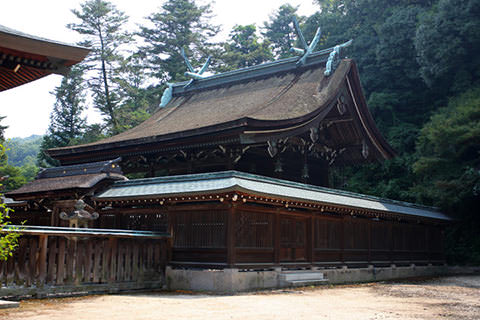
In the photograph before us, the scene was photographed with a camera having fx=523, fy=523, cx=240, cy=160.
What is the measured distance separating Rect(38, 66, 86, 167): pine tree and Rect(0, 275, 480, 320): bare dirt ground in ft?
104

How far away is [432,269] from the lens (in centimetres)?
2427

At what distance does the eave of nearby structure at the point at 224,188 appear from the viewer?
13.9 m

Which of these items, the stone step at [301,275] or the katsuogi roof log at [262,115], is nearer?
the stone step at [301,275]

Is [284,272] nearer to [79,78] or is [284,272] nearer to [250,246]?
[250,246]

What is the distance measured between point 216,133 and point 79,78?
29.0 metres

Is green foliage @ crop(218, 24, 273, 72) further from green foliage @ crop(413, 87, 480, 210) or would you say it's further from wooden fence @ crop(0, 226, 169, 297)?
wooden fence @ crop(0, 226, 169, 297)

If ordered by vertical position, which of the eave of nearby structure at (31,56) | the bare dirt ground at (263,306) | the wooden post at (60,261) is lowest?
the bare dirt ground at (263,306)

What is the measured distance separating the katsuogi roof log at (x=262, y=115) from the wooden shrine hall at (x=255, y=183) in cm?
5

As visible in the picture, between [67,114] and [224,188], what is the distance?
32877 mm

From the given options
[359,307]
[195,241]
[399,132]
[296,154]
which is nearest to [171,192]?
[195,241]

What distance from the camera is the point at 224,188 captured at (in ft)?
43.5

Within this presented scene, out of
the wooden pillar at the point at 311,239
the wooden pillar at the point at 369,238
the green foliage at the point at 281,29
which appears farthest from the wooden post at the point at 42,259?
the green foliage at the point at 281,29

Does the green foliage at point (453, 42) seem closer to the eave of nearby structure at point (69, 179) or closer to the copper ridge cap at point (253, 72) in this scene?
the copper ridge cap at point (253, 72)

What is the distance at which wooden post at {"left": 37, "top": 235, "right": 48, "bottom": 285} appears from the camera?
11.8 m
